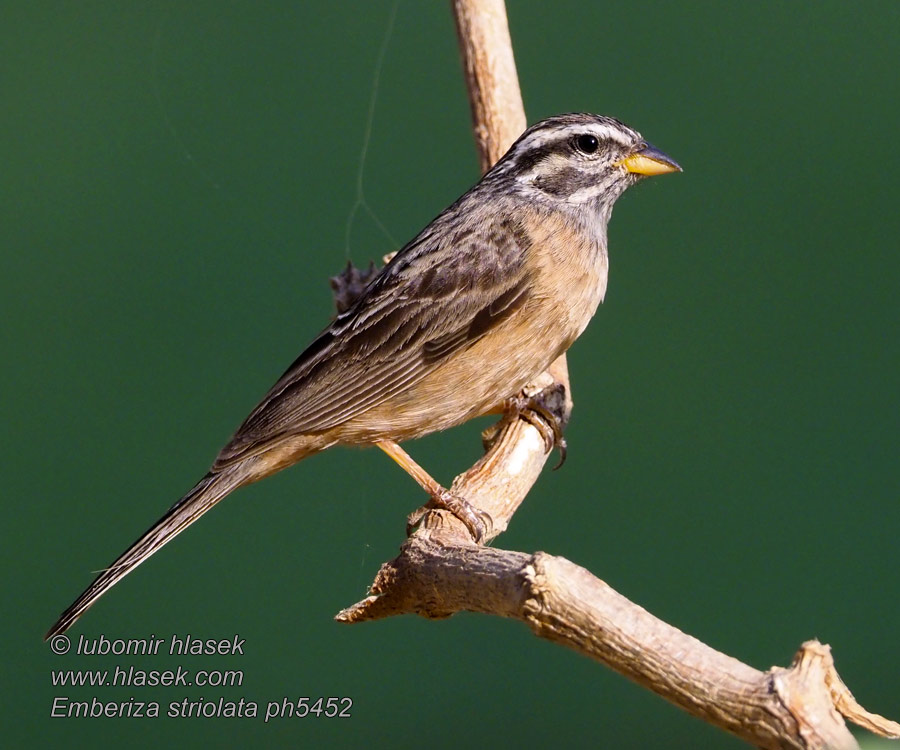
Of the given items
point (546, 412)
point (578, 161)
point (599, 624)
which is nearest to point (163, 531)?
point (546, 412)

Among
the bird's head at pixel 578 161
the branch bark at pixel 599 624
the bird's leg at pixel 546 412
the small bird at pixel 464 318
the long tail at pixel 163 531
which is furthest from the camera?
the bird's leg at pixel 546 412

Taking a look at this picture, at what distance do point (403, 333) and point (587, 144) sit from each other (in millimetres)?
1026

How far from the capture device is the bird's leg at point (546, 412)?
4148mm

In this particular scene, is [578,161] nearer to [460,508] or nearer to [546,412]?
[546,412]

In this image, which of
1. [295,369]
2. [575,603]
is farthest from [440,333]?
[575,603]

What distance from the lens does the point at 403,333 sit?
3938 millimetres

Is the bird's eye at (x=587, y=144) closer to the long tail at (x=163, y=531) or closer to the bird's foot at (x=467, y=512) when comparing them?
the bird's foot at (x=467, y=512)

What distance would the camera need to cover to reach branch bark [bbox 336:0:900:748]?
7.30 feet

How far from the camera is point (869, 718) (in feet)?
8.10

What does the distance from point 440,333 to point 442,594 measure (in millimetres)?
1111

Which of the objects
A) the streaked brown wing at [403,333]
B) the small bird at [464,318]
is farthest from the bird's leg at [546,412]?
the streaked brown wing at [403,333]

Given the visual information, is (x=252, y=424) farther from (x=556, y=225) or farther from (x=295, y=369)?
(x=556, y=225)

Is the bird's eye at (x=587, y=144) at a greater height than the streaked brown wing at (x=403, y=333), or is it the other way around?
the bird's eye at (x=587, y=144)

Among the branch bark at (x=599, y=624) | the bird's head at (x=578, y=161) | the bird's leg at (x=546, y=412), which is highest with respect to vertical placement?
the bird's head at (x=578, y=161)
